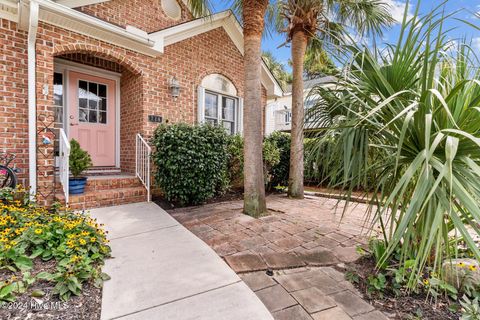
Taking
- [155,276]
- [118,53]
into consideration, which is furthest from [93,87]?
[155,276]

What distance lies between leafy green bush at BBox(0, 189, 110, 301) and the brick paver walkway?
1.26 metres

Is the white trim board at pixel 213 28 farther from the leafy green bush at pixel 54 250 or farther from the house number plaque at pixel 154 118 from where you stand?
the leafy green bush at pixel 54 250

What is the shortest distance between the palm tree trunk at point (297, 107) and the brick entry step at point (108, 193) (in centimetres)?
350

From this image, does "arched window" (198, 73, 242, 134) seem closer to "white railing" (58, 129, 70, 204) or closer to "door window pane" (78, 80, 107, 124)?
"door window pane" (78, 80, 107, 124)

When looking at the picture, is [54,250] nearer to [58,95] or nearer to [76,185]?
[76,185]

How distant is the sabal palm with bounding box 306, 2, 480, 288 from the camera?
4.71ft

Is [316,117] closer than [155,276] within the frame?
No

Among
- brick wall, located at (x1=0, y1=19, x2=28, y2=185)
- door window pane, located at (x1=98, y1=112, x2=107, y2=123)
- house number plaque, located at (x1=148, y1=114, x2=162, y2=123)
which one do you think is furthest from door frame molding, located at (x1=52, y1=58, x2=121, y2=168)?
house number plaque, located at (x1=148, y1=114, x2=162, y2=123)

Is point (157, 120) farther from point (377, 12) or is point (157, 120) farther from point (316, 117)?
point (377, 12)

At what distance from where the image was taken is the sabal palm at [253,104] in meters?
4.28

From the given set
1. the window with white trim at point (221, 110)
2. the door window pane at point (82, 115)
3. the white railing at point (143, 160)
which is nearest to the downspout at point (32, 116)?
the door window pane at point (82, 115)

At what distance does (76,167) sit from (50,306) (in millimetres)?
3208

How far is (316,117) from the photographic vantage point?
9.22ft

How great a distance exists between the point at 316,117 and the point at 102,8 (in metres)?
5.63
